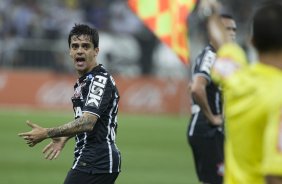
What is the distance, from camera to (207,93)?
31.9 feet

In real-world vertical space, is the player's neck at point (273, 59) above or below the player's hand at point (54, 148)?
below

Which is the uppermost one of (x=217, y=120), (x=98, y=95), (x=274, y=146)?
(x=217, y=120)

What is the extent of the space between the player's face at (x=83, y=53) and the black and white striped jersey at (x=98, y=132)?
0.07 m

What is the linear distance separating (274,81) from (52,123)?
56.6 feet

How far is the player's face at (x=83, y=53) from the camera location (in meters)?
7.79

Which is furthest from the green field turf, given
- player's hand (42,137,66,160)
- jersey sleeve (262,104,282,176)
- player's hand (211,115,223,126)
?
jersey sleeve (262,104,282,176)

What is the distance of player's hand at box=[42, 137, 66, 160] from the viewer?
7582 mm

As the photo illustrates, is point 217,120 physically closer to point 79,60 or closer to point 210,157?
point 210,157

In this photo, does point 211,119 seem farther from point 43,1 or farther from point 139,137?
point 43,1

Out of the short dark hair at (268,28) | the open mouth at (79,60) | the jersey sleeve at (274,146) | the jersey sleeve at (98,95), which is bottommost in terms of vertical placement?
the jersey sleeve at (274,146)

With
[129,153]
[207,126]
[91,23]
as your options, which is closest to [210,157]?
[207,126]

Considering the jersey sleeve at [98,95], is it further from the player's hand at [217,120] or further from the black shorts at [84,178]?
the player's hand at [217,120]

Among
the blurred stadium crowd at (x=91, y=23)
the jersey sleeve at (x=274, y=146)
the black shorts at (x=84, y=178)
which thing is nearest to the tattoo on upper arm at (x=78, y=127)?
the black shorts at (x=84, y=178)

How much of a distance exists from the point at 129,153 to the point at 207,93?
8.71m
